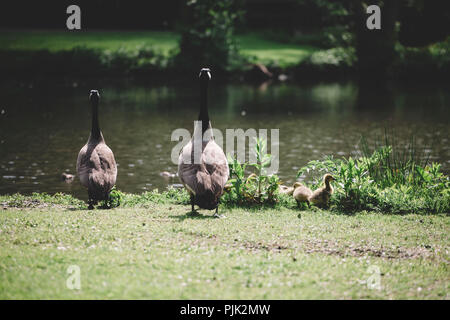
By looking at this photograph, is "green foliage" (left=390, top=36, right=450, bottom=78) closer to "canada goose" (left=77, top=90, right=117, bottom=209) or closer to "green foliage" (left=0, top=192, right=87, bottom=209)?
"green foliage" (left=0, top=192, right=87, bottom=209)

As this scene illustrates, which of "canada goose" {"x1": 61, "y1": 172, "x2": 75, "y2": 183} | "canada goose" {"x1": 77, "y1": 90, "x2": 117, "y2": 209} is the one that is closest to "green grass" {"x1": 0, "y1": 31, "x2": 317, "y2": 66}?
"canada goose" {"x1": 61, "y1": 172, "x2": 75, "y2": 183}

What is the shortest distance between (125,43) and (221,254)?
4451cm

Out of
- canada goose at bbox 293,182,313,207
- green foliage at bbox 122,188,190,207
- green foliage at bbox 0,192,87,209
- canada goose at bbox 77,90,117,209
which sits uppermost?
canada goose at bbox 77,90,117,209

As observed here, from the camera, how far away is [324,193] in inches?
508

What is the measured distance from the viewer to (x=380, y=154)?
48.8ft

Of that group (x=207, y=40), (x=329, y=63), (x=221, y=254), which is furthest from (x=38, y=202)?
(x=329, y=63)

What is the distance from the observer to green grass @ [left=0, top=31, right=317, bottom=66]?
4947 cm

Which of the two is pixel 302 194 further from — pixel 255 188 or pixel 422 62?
pixel 422 62

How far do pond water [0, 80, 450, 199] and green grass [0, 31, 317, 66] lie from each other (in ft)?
18.7

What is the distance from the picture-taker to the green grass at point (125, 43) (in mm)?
49469
